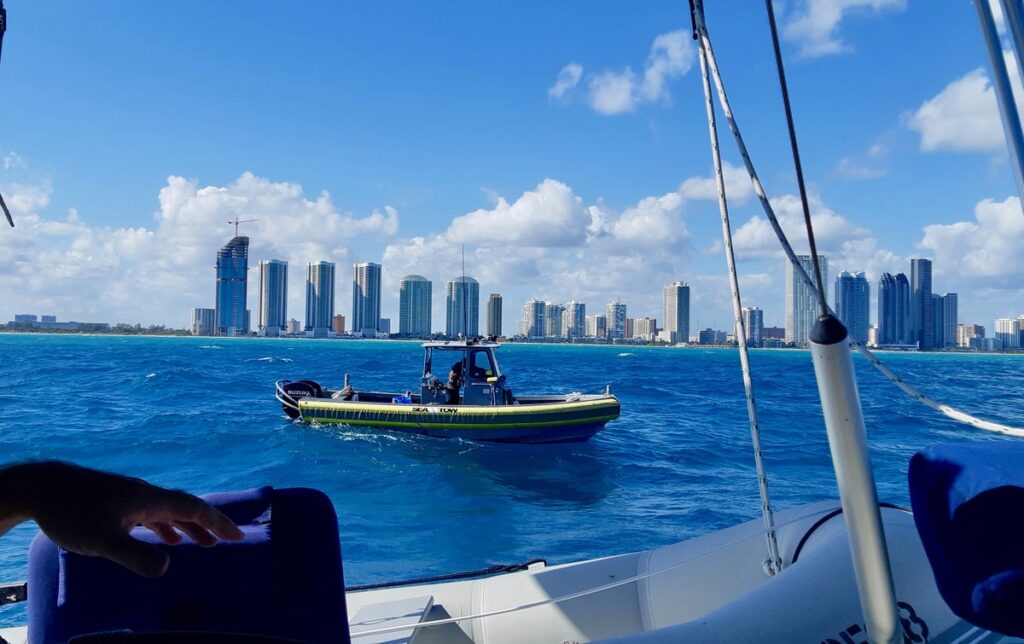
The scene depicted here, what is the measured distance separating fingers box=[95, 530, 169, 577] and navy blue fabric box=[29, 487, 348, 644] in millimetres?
938

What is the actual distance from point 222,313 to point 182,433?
379ft

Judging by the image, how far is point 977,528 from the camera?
1.33 m

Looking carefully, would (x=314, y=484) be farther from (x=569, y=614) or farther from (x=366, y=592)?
(x=569, y=614)

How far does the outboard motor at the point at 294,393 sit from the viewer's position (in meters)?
18.1

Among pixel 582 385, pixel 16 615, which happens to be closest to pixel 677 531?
pixel 16 615

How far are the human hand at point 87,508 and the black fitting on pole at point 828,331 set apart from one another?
53.5 inches

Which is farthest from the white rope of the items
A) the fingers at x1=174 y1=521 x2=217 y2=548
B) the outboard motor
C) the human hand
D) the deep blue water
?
the outboard motor

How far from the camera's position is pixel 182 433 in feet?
60.4

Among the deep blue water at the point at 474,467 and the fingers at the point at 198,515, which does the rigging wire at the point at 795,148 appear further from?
the deep blue water at the point at 474,467

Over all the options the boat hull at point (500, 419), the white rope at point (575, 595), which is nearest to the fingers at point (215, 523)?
→ the white rope at point (575, 595)

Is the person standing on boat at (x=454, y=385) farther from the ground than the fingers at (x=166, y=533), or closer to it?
closer to it

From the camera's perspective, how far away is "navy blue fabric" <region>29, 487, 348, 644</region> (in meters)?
1.63

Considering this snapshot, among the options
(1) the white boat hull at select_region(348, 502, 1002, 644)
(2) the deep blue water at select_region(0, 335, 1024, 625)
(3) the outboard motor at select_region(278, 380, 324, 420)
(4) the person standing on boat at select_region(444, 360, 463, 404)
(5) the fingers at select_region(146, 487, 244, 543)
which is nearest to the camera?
(5) the fingers at select_region(146, 487, 244, 543)

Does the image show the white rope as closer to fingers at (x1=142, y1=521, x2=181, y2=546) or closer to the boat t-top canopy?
fingers at (x1=142, y1=521, x2=181, y2=546)
